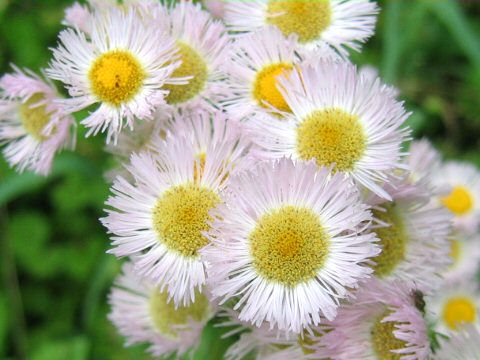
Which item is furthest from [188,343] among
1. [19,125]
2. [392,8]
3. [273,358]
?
[392,8]

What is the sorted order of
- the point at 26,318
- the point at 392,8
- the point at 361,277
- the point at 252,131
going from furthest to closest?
the point at 26,318 → the point at 392,8 → the point at 252,131 → the point at 361,277

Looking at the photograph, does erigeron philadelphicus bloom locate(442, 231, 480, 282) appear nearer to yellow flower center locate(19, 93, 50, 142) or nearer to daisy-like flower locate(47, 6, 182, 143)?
daisy-like flower locate(47, 6, 182, 143)

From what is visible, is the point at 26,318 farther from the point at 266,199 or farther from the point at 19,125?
the point at 266,199

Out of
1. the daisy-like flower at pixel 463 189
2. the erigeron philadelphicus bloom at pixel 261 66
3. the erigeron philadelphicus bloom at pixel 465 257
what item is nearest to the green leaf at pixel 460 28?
the daisy-like flower at pixel 463 189

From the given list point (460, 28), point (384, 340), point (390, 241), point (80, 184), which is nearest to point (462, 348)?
point (384, 340)

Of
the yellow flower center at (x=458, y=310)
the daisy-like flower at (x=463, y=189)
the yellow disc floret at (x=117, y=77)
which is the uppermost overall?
the daisy-like flower at (x=463, y=189)

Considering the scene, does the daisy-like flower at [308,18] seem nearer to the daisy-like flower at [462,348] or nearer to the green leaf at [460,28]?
the daisy-like flower at [462,348]
